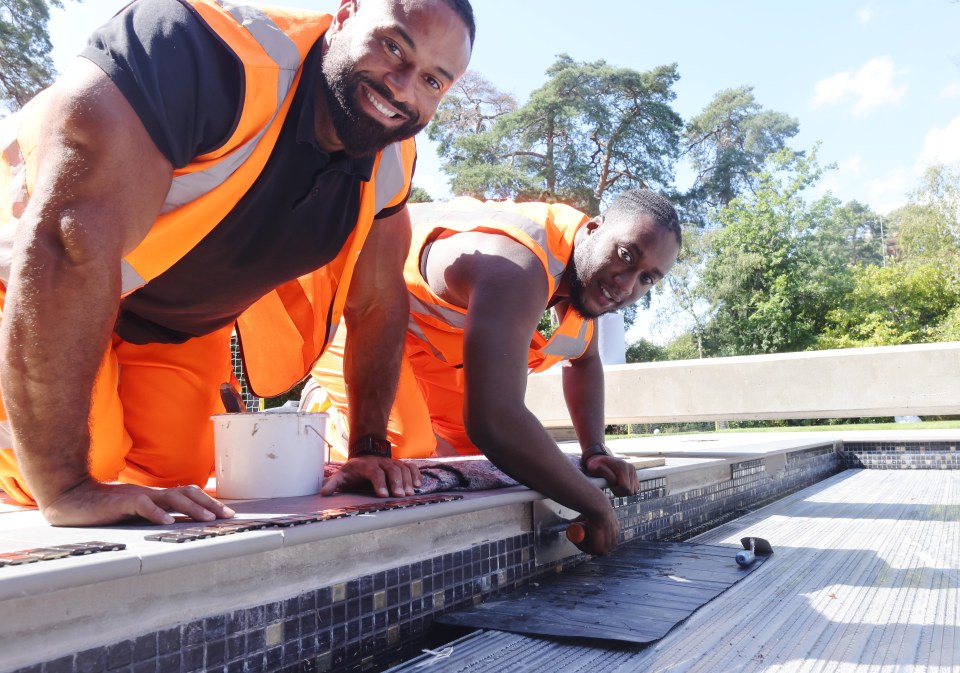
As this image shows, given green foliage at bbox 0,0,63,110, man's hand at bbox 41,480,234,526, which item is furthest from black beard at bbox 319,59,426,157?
green foliage at bbox 0,0,63,110

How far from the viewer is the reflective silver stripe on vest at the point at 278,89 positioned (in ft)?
4.35

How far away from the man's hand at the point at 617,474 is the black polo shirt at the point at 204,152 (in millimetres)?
865

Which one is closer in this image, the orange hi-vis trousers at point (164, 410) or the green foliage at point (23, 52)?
the orange hi-vis trousers at point (164, 410)

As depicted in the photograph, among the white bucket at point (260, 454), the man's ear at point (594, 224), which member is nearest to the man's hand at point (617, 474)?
the man's ear at point (594, 224)

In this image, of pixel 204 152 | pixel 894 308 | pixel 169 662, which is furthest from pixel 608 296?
pixel 894 308

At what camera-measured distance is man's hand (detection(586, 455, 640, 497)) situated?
1986 mm

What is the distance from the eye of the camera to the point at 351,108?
4.96 feet

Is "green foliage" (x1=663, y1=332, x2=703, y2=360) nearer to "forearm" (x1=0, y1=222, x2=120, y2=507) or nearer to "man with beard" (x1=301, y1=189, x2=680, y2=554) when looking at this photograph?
"man with beard" (x1=301, y1=189, x2=680, y2=554)

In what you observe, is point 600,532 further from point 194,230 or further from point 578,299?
point 194,230

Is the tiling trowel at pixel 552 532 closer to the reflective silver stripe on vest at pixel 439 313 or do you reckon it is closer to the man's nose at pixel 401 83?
the reflective silver stripe on vest at pixel 439 313

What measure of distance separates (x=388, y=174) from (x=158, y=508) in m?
1.00

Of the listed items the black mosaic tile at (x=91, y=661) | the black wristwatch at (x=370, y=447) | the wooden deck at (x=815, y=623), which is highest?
the black wristwatch at (x=370, y=447)

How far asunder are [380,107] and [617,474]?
1.10m

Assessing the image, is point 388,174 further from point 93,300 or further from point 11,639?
point 11,639
